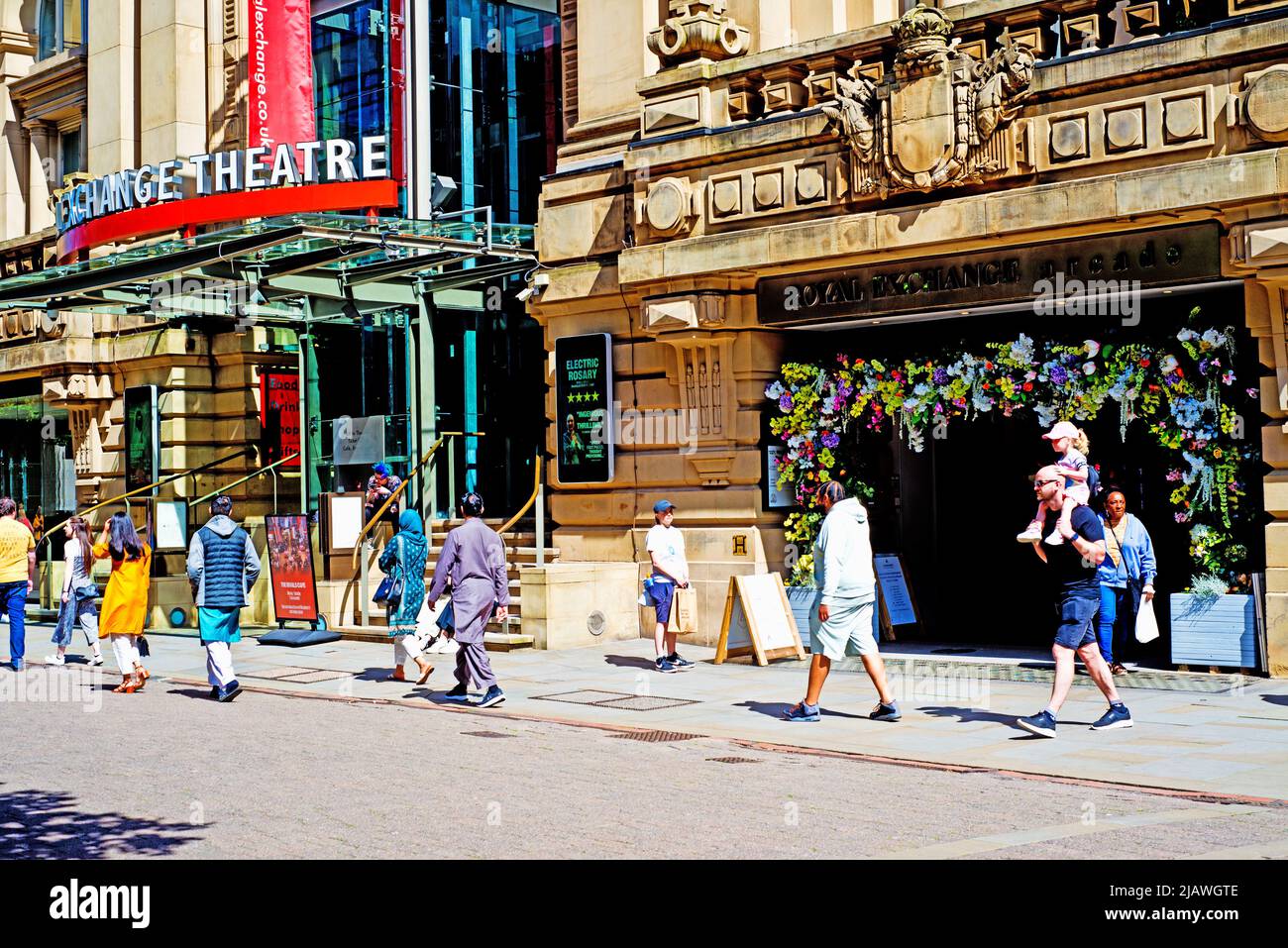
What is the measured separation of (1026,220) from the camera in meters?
15.1

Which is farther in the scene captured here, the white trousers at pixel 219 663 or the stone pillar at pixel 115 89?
the stone pillar at pixel 115 89

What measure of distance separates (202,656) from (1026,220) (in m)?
10.6

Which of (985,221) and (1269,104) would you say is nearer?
(1269,104)

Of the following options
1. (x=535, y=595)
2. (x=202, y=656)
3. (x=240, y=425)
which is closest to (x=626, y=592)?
(x=535, y=595)

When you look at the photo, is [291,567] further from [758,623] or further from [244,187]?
[758,623]

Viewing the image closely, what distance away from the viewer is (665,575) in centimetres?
1650

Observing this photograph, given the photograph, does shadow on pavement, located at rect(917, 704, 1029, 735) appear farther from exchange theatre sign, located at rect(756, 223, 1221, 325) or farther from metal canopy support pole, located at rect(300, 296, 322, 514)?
metal canopy support pole, located at rect(300, 296, 322, 514)

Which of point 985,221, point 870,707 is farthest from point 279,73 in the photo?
point 870,707

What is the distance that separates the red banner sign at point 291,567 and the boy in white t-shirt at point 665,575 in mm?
5622

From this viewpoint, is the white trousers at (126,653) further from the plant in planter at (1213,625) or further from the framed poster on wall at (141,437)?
the framed poster on wall at (141,437)

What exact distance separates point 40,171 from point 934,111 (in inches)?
799

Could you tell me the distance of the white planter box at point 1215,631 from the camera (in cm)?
1441

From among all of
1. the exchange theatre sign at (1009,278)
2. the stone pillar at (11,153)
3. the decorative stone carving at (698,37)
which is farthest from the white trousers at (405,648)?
the stone pillar at (11,153)
